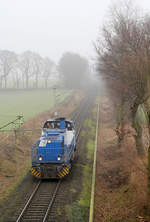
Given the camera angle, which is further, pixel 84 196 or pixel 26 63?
pixel 26 63

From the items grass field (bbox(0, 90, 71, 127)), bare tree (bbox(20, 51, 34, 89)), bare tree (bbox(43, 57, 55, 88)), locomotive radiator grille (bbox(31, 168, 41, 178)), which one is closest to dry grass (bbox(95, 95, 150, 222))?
locomotive radiator grille (bbox(31, 168, 41, 178))

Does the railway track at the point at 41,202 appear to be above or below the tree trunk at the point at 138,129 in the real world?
below

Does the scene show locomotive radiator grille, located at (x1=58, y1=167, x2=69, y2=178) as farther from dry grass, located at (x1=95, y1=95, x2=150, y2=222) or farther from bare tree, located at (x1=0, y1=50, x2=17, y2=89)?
bare tree, located at (x1=0, y1=50, x2=17, y2=89)

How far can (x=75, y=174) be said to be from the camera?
1672cm

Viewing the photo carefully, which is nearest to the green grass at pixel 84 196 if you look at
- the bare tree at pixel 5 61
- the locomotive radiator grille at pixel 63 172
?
the locomotive radiator grille at pixel 63 172

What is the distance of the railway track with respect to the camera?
11.1 meters

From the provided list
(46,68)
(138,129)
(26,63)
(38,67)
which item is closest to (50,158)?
(138,129)

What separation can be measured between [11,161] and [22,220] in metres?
8.04

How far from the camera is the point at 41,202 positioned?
41.3ft

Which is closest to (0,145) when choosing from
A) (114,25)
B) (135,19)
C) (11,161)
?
(11,161)

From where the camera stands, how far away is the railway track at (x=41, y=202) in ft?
36.5

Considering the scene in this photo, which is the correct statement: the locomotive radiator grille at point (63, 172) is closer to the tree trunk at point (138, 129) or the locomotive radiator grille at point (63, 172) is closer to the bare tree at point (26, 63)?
the tree trunk at point (138, 129)

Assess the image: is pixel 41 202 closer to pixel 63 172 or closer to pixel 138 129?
pixel 63 172

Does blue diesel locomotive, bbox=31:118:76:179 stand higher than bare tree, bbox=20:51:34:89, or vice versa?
bare tree, bbox=20:51:34:89
